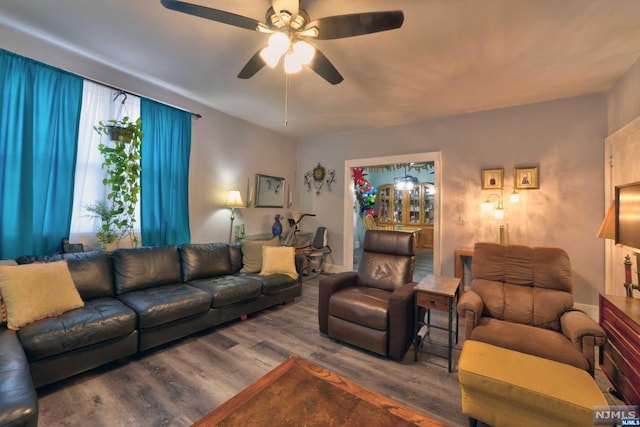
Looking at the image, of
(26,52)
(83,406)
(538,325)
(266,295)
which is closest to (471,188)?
(538,325)

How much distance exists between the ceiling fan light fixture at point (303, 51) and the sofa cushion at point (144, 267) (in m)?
2.57

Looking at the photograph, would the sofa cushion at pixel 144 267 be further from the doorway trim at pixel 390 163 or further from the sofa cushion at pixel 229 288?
the doorway trim at pixel 390 163

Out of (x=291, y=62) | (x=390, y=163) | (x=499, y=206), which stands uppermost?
(x=291, y=62)

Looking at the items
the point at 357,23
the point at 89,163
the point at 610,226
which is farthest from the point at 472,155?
the point at 89,163

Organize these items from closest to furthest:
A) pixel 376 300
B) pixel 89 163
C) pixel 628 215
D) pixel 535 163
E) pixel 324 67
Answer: pixel 628 215
pixel 324 67
pixel 376 300
pixel 89 163
pixel 535 163

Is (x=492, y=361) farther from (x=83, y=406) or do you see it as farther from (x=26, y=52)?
(x=26, y=52)

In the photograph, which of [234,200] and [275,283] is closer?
[275,283]

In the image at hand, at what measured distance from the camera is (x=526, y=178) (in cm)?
354

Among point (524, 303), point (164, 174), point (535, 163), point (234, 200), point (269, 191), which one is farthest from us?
point (269, 191)

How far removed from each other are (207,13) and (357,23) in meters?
0.95

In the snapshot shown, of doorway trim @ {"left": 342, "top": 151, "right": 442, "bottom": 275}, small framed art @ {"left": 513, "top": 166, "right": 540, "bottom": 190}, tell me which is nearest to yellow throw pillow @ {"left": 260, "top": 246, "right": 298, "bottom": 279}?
doorway trim @ {"left": 342, "top": 151, "right": 442, "bottom": 275}

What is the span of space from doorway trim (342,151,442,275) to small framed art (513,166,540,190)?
980 millimetres

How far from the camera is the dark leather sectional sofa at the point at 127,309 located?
1526 mm

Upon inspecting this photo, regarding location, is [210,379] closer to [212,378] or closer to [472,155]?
[212,378]
